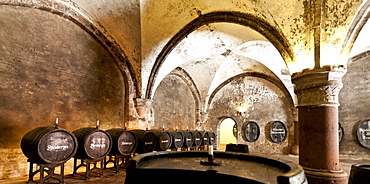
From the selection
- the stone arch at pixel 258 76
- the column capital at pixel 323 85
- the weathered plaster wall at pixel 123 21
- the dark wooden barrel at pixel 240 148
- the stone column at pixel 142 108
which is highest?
the weathered plaster wall at pixel 123 21

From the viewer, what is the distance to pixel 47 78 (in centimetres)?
563

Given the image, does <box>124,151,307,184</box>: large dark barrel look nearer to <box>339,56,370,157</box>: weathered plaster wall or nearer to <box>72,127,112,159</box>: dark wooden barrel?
<box>72,127,112,159</box>: dark wooden barrel

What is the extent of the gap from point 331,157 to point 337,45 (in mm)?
1969

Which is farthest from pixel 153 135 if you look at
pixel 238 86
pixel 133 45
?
pixel 238 86

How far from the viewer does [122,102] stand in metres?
7.71

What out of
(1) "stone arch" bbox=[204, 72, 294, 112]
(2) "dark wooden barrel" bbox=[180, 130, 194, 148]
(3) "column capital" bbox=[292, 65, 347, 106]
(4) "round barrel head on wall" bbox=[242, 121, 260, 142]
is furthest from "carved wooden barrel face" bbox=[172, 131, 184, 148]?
(4) "round barrel head on wall" bbox=[242, 121, 260, 142]

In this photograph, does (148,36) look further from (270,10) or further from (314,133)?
(314,133)

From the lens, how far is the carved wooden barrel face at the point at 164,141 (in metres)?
6.88

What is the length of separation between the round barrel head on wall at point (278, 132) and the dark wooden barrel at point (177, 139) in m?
5.48

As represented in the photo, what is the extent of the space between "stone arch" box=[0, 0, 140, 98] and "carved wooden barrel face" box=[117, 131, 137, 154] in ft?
7.52

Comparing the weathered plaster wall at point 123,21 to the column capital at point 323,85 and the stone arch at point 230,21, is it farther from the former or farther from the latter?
the column capital at point 323,85

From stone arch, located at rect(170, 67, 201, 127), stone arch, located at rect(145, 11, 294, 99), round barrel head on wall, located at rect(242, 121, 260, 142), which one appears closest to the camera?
stone arch, located at rect(145, 11, 294, 99)

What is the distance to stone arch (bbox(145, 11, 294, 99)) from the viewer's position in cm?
502

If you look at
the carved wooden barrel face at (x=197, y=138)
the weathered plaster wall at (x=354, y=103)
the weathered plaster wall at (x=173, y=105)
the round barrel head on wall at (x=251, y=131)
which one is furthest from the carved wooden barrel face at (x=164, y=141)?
the weathered plaster wall at (x=354, y=103)
